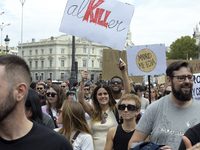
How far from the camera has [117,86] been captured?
16.8ft

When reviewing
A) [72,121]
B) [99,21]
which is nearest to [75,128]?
[72,121]

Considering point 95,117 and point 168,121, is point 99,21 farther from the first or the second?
point 168,121

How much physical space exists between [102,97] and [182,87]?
1.98 m

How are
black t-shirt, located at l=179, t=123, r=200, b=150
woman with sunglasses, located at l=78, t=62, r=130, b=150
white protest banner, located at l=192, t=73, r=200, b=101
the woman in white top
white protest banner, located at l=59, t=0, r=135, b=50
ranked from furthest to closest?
white protest banner, located at l=59, t=0, r=135, b=50 < white protest banner, located at l=192, t=73, r=200, b=101 < woman with sunglasses, located at l=78, t=62, r=130, b=150 < the woman in white top < black t-shirt, located at l=179, t=123, r=200, b=150

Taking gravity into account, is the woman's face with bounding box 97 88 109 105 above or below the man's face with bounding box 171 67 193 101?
below

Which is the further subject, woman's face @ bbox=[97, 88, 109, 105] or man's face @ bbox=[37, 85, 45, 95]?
man's face @ bbox=[37, 85, 45, 95]

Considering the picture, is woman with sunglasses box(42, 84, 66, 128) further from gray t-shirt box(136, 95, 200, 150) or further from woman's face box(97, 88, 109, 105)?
gray t-shirt box(136, 95, 200, 150)

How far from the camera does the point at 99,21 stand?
4.81m

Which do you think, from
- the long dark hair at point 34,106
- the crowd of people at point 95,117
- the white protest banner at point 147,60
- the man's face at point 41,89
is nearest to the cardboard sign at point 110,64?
the white protest banner at point 147,60

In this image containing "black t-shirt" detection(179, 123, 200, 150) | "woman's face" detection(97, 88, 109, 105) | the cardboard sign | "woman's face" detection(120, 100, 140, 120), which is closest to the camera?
"black t-shirt" detection(179, 123, 200, 150)

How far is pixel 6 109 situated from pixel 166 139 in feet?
4.78

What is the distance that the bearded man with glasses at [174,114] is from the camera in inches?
91.4

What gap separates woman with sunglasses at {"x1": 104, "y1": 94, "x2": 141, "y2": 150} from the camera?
10.6 feet

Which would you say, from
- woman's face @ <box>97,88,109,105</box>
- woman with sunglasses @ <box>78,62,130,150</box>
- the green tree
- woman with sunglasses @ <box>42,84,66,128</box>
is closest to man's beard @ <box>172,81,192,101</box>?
woman with sunglasses @ <box>78,62,130,150</box>
